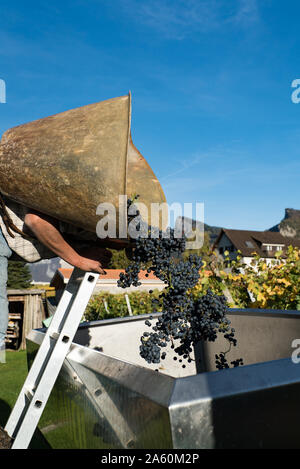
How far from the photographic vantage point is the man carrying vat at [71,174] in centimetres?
155

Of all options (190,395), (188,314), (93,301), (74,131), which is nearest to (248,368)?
(190,395)

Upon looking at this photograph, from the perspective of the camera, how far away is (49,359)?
1.85 meters

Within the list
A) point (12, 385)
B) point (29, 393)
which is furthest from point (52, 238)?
point (12, 385)

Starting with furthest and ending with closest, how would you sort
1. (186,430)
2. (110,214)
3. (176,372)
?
(176,372)
(110,214)
(186,430)

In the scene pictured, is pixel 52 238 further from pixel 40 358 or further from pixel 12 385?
pixel 12 385

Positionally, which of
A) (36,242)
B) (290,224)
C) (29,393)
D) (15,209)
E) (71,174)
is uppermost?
(290,224)

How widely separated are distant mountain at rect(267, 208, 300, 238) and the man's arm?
13472 cm

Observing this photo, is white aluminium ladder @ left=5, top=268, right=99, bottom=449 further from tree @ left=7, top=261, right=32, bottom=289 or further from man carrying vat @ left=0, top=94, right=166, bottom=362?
tree @ left=7, top=261, right=32, bottom=289

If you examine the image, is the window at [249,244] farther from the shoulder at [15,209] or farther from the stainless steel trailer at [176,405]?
the stainless steel trailer at [176,405]

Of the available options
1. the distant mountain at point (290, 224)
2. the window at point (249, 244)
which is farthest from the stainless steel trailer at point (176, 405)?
the distant mountain at point (290, 224)

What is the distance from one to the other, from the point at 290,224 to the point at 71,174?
16459cm

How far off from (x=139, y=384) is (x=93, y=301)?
9.10 metres

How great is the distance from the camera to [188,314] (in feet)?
6.82
